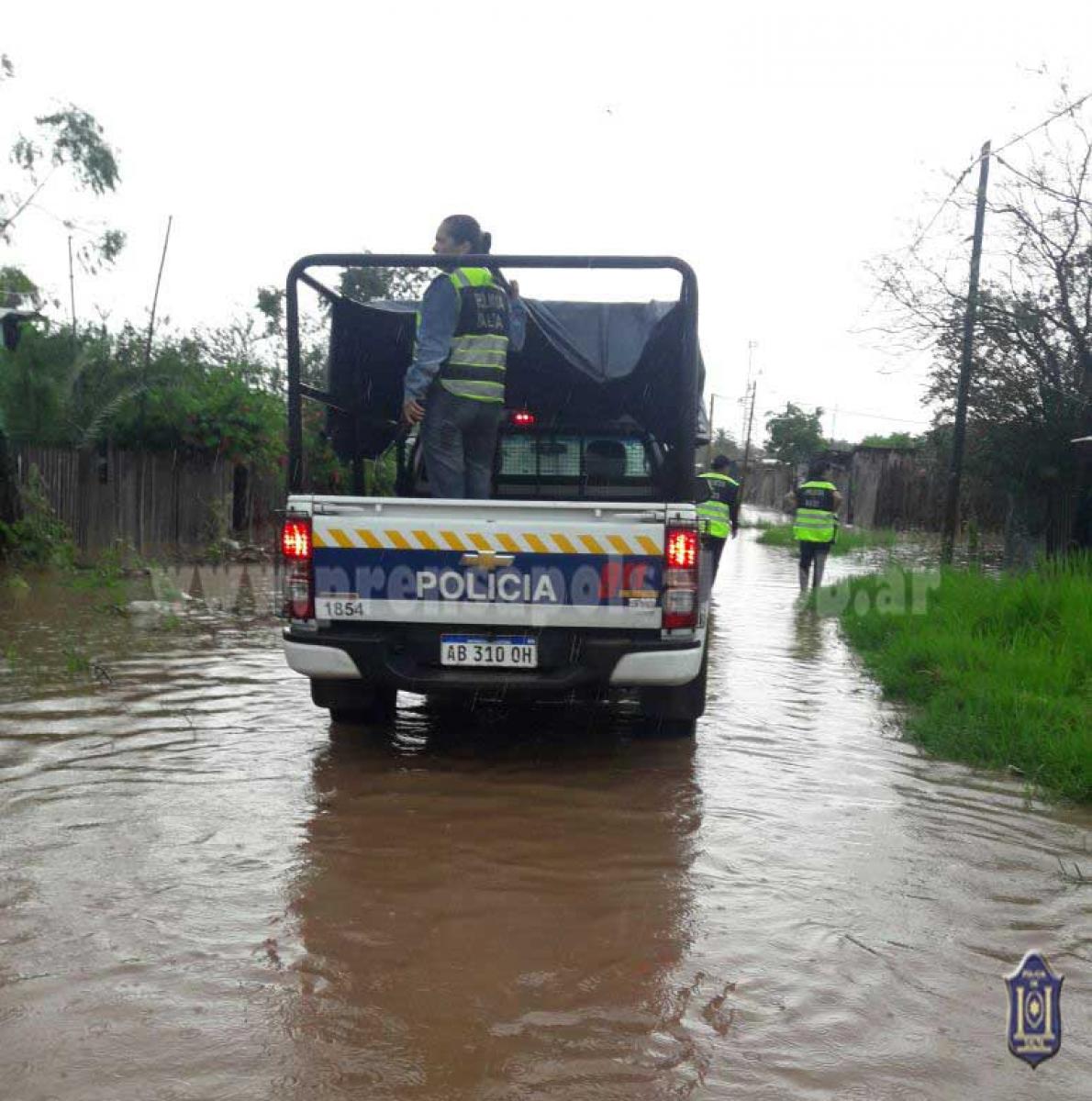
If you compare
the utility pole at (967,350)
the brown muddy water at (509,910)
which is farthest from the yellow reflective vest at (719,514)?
the brown muddy water at (509,910)

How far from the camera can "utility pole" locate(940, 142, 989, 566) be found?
1503 cm

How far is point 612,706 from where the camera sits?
7484 mm

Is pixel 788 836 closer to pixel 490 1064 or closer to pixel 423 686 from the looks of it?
pixel 423 686

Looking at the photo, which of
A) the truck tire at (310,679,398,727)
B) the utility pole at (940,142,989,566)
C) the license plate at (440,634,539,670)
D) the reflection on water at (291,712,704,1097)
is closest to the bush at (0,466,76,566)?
the truck tire at (310,679,398,727)

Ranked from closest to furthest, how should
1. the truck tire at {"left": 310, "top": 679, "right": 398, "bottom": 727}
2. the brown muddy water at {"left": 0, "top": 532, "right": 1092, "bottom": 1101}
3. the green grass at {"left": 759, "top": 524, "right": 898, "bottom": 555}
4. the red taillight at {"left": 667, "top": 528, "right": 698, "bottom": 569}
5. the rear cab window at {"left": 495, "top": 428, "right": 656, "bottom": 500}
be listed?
1. the brown muddy water at {"left": 0, "top": 532, "right": 1092, "bottom": 1101}
2. the red taillight at {"left": 667, "top": 528, "right": 698, "bottom": 569}
3. the truck tire at {"left": 310, "top": 679, "right": 398, "bottom": 727}
4. the rear cab window at {"left": 495, "top": 428, "right": 656, "bottom": 500}
5. the green grass at {"left": 759, "top": 524, "right": 898, "bottom": 555}

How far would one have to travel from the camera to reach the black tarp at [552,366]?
291 inches

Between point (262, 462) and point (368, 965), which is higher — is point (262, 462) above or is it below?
above

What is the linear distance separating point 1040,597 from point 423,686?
5300 millimetres

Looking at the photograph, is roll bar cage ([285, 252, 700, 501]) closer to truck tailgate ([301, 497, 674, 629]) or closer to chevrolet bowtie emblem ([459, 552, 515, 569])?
truck tailgate ([301, 497, 674, 629])

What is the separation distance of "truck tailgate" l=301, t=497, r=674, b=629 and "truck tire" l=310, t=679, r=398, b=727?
0.58 meters

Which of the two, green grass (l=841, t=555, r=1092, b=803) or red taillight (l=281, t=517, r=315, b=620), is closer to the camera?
red taillight (l=281, t=517, r=315, b=620)

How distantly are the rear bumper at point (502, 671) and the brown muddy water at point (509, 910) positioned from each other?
47cm

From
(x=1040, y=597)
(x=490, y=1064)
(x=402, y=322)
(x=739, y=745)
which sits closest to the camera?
(x=490, y=1064)

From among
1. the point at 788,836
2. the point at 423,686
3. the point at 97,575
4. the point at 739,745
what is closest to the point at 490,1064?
the point at 788,836
